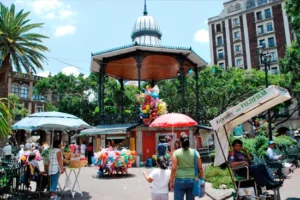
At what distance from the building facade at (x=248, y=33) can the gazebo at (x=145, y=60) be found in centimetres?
3058

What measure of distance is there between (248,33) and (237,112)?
52043mm

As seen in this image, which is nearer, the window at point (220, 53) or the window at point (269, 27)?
the window at point (269, 27)

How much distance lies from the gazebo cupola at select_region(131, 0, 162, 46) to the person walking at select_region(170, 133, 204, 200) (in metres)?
→ 22.8

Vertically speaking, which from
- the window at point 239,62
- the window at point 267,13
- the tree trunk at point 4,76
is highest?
the window at point 267,13

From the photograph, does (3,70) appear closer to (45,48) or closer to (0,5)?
(45,48)

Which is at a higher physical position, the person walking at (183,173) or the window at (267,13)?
the window at (267,13)

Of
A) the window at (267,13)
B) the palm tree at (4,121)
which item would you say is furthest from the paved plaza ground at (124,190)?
the window at (267,13)

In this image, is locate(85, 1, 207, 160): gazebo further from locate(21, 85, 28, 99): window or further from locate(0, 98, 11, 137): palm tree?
locate(21, 85, 28, 99): window

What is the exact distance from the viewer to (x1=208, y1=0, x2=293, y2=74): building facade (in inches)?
1932

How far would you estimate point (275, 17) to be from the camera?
164 feet

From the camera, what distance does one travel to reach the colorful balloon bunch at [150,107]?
17312mm

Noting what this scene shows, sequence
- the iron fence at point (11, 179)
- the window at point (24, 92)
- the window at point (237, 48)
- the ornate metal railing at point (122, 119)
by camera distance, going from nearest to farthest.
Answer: the iron fence at point (11, 179) → the ornate metal railing at point (122, 119) → the window at point (24, 92) → the window at point (237, 48)

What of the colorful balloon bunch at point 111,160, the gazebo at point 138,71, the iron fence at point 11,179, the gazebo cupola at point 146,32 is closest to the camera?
the iron fence at point 11,179

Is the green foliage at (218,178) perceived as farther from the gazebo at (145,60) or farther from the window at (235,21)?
the window at (235,21)
